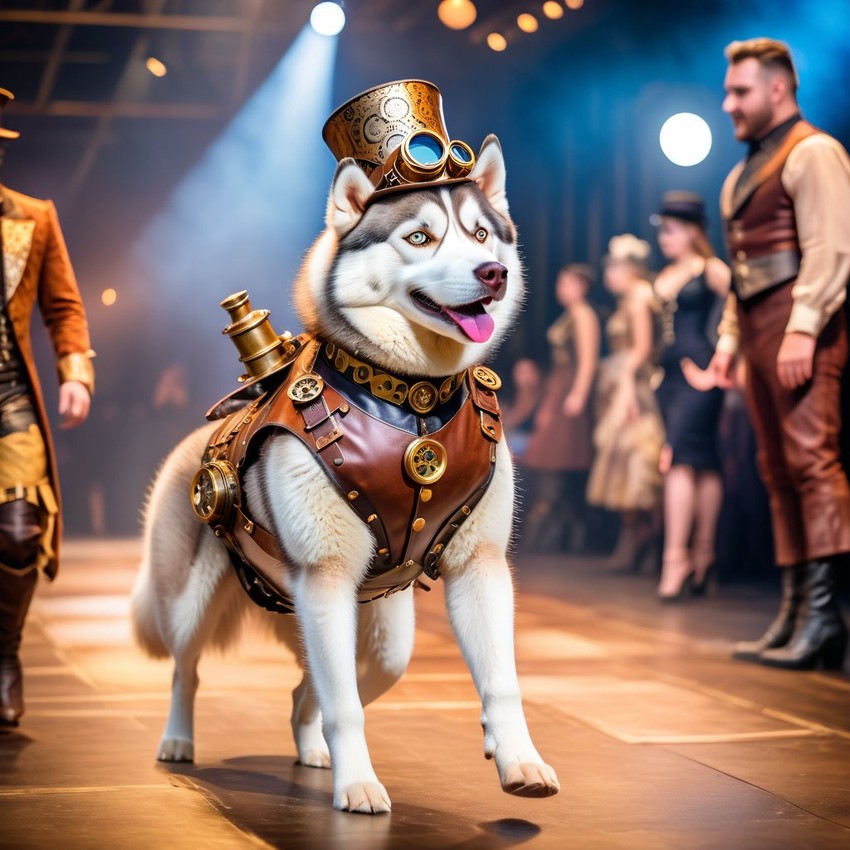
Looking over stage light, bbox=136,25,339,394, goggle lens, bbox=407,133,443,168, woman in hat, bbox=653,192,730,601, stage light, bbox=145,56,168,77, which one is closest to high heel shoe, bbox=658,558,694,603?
woman in hat, bbox=653,192,730,601

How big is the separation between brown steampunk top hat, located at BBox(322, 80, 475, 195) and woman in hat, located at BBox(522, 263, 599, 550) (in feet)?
20.5

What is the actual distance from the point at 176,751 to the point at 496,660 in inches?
34.8

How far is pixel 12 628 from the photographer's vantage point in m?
3.63

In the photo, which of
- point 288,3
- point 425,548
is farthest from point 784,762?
point 288,3

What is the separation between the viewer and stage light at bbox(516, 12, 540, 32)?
929cm

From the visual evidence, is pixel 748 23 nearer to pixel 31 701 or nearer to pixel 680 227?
pixel 680 227

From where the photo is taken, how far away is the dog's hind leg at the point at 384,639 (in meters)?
2.93

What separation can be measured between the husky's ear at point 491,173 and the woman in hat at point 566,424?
6.25 m

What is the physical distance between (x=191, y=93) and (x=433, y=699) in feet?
24.6

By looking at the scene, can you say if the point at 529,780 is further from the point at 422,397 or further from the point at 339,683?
the point at 422,397

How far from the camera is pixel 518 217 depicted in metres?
10.8

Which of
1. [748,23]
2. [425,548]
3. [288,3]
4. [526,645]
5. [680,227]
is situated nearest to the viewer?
[425,548]

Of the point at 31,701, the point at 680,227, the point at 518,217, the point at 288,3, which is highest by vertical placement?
the point at 288,3

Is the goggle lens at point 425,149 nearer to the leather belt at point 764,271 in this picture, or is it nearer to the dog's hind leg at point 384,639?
the dog's hind leg at point 384,639
